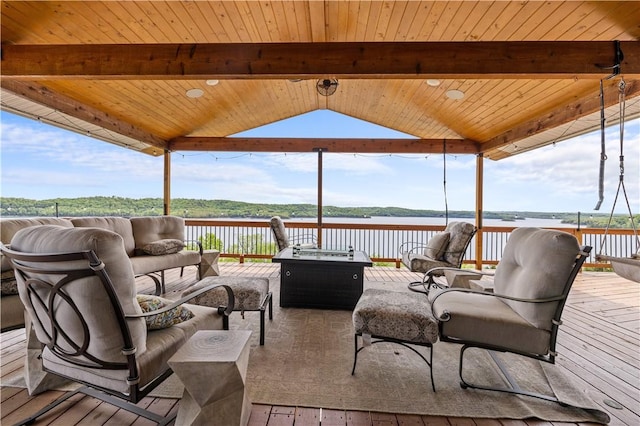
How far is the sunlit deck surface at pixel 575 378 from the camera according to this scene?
1618 mm

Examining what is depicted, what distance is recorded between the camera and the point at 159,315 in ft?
5.17

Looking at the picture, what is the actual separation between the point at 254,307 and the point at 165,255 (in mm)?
2330

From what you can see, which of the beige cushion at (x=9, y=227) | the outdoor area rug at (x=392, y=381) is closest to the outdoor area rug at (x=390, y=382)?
the outdoor area rug at (x=392, y=381)

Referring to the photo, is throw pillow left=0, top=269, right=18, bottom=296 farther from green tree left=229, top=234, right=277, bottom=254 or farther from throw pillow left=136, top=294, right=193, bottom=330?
green tree left=229, top=234, right=277, bottom=254

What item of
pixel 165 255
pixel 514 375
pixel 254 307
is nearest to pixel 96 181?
pixel 165 255

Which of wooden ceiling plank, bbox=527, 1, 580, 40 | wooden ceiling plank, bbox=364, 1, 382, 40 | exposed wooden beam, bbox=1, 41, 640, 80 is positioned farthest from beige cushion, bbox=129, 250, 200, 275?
wooden ceiling plank, bbox=527, 1, 580, 40

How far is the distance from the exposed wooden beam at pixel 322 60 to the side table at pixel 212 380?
93.1 inches

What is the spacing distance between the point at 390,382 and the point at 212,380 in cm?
129

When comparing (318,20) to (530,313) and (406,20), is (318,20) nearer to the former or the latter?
(406,20)

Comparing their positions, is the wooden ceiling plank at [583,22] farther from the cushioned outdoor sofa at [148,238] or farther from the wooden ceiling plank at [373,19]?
the cushioned outdoor sofa at [148,238]

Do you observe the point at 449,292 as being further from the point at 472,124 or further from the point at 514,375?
the point at 472,124

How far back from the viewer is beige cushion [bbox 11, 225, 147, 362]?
117 centimetres

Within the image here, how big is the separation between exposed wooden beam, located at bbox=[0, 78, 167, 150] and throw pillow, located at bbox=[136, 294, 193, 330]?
10.7 ft

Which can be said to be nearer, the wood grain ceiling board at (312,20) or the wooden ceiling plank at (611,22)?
the wooden ceiling plank at (611,22)
